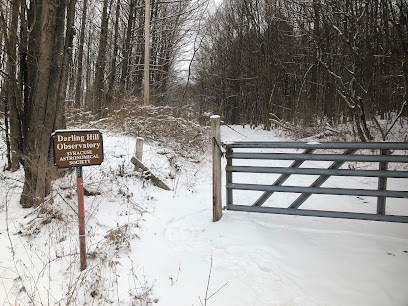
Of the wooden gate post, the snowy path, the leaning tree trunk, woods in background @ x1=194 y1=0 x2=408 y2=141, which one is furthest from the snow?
woods in background @ x1=194 y1=0 x2=408 y2=141

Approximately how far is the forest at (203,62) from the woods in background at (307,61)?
0.30 feet

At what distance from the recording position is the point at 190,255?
11.6ft

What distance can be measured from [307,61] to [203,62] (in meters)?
14.6

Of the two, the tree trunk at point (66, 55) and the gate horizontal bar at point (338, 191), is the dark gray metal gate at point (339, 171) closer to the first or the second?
the gate horizontal bar at point (338, 191)

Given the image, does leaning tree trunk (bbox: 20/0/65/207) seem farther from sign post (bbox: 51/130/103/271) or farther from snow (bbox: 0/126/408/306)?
sign post (bbox: 51/130/103/271)

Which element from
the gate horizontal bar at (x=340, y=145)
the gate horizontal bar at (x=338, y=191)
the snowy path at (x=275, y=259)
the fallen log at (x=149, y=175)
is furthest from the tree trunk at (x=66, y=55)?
the gate horizontal bar at (x=338, y=191)

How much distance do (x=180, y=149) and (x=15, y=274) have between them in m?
6.94

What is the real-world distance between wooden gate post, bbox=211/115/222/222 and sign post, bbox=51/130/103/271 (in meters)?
1.74

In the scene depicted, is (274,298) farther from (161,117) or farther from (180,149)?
(161,117)

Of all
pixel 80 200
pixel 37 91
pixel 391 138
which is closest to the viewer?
pixel 80 200

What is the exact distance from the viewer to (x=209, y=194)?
253 inches

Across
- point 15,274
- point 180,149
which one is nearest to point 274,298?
point 15,274

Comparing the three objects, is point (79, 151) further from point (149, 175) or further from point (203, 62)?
point (203, 62)

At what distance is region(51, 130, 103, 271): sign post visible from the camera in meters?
2.83
